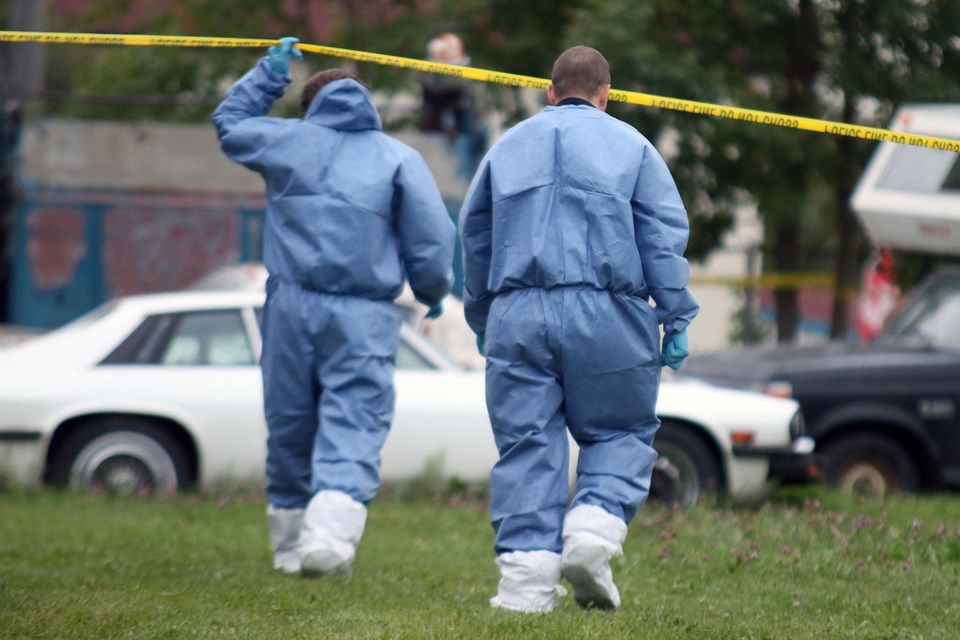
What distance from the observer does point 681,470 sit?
8.77m

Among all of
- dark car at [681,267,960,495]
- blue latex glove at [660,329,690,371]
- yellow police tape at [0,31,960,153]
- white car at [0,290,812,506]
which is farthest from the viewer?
dark car at [681,267,960,495]

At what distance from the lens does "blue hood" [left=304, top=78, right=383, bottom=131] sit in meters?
6.11

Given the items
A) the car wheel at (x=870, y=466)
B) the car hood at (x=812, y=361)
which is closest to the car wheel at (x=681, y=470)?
the car hood at (x=812, y=361)

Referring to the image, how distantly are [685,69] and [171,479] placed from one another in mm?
6770

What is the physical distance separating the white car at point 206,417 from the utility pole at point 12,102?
6124 mm

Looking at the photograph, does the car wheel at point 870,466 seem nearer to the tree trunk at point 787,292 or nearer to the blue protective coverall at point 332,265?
the blue protective coverall at point 332,265

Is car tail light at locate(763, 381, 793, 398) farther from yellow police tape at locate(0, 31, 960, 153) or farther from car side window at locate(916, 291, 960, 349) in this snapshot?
yellow police tape at locate(0, 31, 960, 153)

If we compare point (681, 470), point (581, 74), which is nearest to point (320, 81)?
point (581, 74)

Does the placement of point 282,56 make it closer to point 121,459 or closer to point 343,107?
point 343,107

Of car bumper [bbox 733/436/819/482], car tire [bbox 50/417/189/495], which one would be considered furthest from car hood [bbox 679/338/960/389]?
car tire [bbox 50/417/189/495]

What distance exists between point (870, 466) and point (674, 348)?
5.08 meters

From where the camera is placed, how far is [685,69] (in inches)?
535

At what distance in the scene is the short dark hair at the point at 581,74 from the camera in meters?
5.15

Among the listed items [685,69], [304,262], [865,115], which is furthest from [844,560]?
[865,115]
